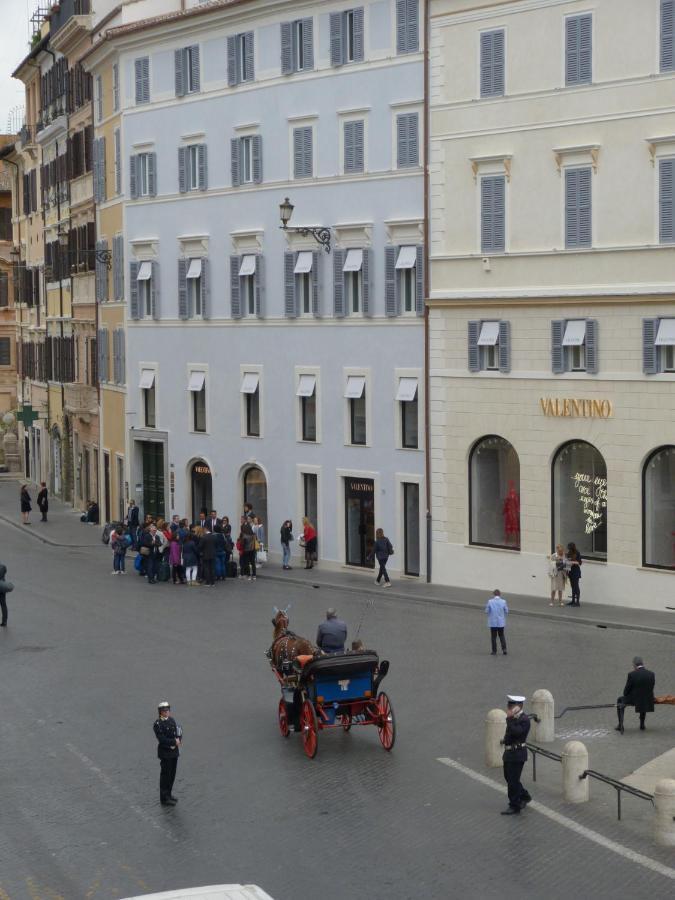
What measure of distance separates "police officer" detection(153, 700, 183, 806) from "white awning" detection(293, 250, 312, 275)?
27.1 m

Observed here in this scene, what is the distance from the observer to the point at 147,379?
181 feet

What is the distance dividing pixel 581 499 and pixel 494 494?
118 inches

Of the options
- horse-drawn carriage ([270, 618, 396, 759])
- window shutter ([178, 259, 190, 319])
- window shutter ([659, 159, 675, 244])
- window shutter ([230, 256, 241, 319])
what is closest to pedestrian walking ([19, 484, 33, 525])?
window shutter ([178, 259, 190, 319])

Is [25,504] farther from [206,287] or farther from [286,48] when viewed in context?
[286,48]

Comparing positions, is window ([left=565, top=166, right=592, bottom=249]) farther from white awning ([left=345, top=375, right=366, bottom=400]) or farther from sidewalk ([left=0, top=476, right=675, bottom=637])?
white awning ([left=345, top=375, right=366, bottom=400])

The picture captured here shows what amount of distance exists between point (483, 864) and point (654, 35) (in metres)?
23.3

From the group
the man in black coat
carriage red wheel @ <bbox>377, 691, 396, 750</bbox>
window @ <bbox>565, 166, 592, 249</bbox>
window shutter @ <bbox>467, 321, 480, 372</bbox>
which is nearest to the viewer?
carriage red wheel @ <bbox>377, 691, 396, 750</bbox>

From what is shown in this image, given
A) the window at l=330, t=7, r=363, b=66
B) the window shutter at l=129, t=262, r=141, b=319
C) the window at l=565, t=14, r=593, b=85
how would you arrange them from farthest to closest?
the window shutter at l=129, t=262, r=141, b=319
the window at l=330, t=7, r=363, b=66
the window at l=565, t=14, r=593, b=85

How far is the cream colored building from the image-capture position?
36.8m

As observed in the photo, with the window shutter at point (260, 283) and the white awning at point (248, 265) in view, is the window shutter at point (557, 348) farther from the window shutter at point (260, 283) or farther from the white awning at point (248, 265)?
the white awning at point (248, 265)

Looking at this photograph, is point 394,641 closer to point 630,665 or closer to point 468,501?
point 630,665

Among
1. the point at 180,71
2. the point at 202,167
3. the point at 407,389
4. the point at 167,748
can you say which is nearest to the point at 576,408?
the point at 407,389

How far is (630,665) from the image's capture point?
3031 cm

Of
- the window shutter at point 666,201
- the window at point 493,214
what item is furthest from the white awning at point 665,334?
the window at point 493,214
